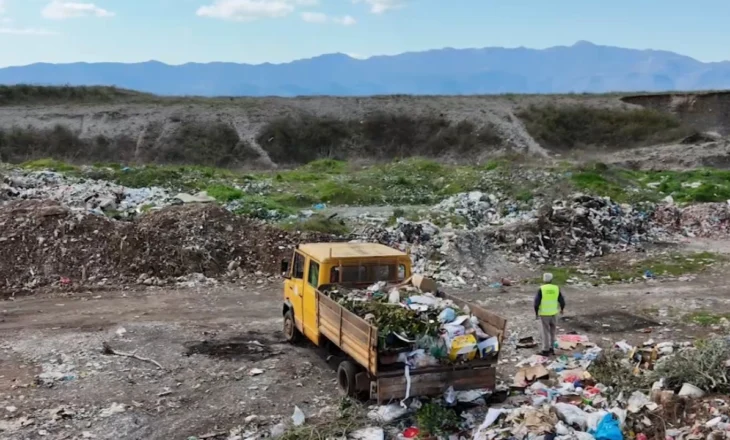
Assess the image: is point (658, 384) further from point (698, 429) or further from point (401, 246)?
point (401, 246)

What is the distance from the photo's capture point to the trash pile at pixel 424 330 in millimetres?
7859

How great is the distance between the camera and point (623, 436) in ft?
22.7

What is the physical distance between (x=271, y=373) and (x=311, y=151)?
34.9 meters

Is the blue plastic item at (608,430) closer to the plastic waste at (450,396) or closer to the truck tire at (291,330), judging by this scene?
the plastic waste at (450,396)

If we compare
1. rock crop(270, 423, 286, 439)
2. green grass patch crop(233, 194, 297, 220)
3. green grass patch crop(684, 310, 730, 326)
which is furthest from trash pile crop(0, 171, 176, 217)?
green grass patch crop(684, 310, 730, 326)

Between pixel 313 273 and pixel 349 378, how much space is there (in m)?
1.91

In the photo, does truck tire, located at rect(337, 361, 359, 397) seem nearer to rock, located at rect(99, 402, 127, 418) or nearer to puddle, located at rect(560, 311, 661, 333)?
rock, located at rect(99, 402, 127, 418)

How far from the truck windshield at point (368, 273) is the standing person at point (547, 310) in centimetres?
202

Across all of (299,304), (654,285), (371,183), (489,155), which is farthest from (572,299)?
(489,155)

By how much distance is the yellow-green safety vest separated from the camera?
10195 mm

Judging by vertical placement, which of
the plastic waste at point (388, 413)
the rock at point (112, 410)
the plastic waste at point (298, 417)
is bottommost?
the rock at point (112, 410)

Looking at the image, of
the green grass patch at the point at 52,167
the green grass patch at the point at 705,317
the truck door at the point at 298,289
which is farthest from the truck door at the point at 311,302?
the green grass patch at the point at 52,167

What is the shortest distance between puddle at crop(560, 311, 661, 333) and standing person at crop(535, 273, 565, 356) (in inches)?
75.7

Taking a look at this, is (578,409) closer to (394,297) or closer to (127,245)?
(394,297)
